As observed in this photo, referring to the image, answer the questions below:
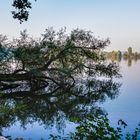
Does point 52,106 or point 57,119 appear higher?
point 52,106

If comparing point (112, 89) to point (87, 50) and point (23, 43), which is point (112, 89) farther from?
point (23, 43)

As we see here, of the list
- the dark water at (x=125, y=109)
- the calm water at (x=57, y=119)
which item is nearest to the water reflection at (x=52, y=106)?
the calm water at (x=57, y=119)

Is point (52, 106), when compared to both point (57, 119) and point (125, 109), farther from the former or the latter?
point (125, 109)

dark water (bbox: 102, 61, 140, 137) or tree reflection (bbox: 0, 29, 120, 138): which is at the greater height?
tree reflection (bbox: 0, 29, 120, 138)

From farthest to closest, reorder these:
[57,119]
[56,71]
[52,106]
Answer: [56,71] < [52,106] < [57,119]

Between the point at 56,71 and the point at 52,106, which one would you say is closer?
the point at 52,106

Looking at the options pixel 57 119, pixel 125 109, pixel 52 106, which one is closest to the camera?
pixel 57 119

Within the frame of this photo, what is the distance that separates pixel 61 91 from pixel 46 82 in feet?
11.1

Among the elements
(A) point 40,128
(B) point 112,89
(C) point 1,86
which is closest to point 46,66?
(C) point 1,86

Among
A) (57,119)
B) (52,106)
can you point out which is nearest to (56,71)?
(52,106)

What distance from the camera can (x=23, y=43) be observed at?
107 ft

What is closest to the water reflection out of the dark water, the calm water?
the calm water

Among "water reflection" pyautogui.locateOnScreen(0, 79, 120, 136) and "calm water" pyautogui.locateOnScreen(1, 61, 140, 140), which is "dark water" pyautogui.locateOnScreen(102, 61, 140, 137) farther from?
"water reflection" pyautogui.locateOnScreen(0, 79, 120, 136)

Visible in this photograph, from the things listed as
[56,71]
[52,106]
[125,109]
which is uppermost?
[56,71]
